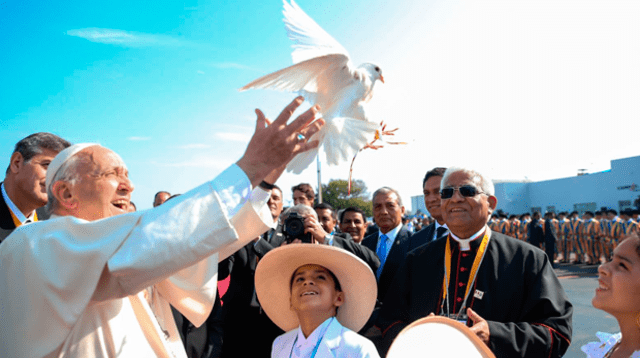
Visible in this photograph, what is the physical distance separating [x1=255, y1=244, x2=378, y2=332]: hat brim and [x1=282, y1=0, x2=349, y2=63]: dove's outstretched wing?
1.18m

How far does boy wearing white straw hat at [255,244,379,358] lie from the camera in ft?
7.86

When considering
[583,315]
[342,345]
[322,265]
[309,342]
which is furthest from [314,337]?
[583,315]

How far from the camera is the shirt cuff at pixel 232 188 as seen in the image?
1315 millimetres

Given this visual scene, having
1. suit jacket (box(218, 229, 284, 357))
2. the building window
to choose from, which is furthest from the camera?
the building window

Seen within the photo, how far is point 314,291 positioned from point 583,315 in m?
6.99

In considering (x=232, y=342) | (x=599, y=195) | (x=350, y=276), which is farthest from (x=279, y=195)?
(x=599, y=195)

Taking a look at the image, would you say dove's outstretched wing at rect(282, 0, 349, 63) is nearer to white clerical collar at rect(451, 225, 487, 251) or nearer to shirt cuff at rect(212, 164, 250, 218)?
shirt cuff at rect(212, 164, 250, 218)

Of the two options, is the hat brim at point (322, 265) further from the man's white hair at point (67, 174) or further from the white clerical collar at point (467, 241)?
the man's white hair at point (67, 174)

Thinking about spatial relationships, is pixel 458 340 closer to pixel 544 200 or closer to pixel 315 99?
pixel 315 99

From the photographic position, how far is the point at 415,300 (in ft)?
9.21

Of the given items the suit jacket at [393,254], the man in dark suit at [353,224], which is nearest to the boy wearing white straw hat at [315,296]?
the suit jacket at [393,254]

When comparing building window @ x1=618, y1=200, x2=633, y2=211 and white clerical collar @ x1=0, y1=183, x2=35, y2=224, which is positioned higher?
white clerical collar @ x1=0, y1=183, x2=35, y2=224

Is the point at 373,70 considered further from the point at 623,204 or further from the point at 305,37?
the point at 623,204

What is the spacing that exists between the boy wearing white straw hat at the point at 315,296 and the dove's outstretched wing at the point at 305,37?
3.94 feet
